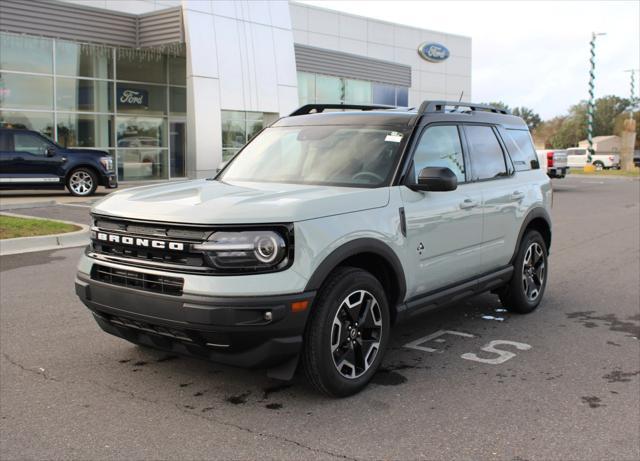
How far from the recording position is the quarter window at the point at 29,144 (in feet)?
57.2

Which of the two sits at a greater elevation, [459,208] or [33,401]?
[459,208]

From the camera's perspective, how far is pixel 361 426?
147 inches

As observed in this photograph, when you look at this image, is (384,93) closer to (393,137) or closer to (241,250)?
(393,137)

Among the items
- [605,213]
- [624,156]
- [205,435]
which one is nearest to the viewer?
[205,435]

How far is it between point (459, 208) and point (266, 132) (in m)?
1.79

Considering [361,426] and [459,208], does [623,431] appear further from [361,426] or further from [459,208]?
[459,208]

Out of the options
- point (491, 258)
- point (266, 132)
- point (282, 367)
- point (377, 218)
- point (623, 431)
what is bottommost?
point (623, 431)

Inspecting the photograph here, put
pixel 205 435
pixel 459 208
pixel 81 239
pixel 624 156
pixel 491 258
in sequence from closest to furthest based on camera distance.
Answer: pixel 205 435, pixel 459 208, pixel 491 258, pixel 81 239, pixel 624 156

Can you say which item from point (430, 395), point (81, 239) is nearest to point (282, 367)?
point (430, 395)

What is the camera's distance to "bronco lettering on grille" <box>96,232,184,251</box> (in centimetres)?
380

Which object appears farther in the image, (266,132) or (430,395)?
(266,132)

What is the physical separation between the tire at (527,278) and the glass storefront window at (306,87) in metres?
24.9

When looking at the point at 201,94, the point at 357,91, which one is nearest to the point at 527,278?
the point at 201,94

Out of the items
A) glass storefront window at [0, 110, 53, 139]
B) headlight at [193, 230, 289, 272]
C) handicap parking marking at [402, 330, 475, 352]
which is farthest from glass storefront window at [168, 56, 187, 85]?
headlight at [193, 230, 289, 272]
